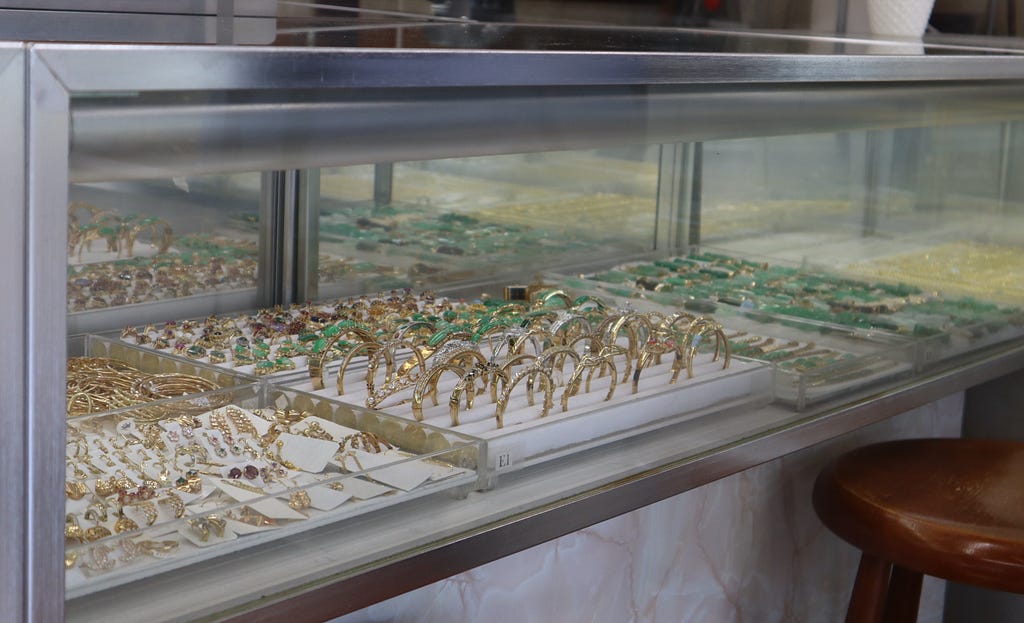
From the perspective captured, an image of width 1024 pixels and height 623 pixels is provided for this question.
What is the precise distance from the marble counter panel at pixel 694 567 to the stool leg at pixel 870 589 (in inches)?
9.9

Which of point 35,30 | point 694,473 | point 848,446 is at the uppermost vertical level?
point 35,30

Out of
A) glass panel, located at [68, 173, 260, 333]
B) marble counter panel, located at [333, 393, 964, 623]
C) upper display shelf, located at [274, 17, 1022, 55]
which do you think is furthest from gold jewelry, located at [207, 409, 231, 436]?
marble counter panel, located at [333, 393, 964, 623]

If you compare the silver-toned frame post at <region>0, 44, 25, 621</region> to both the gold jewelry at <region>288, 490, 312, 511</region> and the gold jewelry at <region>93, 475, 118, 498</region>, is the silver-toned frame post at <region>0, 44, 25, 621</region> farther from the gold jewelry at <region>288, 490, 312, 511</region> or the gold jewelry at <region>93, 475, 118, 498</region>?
the gold jewelry at <region>288, 490, 312, 511</region>

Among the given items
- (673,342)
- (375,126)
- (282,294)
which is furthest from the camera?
(282,294)

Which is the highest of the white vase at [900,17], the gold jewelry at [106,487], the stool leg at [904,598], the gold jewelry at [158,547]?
the white vase at [900,17]

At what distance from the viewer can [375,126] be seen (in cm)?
75

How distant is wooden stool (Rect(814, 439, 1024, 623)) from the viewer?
1.41 meters

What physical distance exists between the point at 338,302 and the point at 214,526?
2.34 ft

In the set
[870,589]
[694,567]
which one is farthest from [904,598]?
[694,567]

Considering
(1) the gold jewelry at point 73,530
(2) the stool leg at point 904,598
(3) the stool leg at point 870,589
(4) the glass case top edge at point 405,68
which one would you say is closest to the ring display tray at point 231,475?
(1) the gold jewelry at point 73,530

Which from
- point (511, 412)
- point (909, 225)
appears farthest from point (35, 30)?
point (909, 225)

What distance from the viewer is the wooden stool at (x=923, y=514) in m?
1.41

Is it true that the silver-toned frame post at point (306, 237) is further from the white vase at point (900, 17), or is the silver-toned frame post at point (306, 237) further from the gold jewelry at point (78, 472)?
the white vase at point (900, 17)

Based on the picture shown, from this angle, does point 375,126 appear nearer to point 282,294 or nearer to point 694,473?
point 694,473
